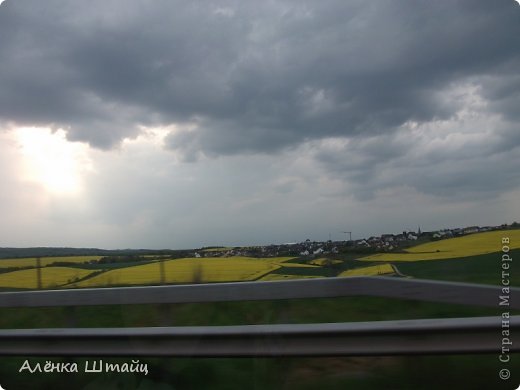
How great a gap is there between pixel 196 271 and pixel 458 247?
2148 mm

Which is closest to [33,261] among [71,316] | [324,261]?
[71,316]

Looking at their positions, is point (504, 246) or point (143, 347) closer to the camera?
point (504, 246)

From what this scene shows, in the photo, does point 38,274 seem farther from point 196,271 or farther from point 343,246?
point 343,246

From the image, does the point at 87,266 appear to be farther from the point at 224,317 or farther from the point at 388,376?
the point at 388,376

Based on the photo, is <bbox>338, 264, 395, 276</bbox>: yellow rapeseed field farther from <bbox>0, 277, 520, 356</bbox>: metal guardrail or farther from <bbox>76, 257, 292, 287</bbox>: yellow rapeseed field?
<bbox>76, 257, 292, 287</bbox>: yellow rapeseed field

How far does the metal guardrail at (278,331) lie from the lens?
364cm

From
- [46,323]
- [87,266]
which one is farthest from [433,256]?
[46,323]

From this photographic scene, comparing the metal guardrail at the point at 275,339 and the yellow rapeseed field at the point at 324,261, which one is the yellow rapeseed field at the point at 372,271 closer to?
the yellow rapeseed field at the point at 324,261

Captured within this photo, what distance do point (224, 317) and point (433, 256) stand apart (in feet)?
5.82

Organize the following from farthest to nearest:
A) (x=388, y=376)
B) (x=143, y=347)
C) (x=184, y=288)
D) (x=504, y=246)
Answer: (x=184, y=288), (x=143, y=347), (x=388, y=376), (x=504, y=246)

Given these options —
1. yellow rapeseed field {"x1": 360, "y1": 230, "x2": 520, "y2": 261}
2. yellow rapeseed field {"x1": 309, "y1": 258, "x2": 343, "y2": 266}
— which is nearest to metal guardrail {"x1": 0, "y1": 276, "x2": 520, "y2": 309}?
yellow rapeseed field {"x1": 309, "y1": 258, "x2": 343, "y2": 266}

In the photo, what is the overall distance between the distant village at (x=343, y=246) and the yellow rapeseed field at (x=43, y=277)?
1142 mm

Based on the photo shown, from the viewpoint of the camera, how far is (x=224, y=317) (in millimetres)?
4285

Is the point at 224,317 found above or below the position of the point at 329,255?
below
